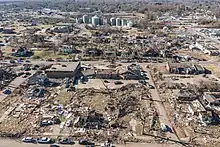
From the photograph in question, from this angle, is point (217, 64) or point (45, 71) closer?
point (45, 71)

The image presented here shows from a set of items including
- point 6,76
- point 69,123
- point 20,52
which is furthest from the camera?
point 20,52

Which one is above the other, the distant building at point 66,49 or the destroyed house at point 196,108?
the distant building at point 66,49

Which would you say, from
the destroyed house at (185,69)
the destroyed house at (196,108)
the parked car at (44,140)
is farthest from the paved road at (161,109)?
the parked car at (44,140)

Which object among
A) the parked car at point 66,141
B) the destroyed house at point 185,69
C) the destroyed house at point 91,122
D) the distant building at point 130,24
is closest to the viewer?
the parked car at point 66,141

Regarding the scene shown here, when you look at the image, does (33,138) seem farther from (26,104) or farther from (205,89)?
(205,89)

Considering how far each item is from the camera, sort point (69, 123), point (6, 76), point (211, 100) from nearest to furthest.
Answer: point (69, 123) < point (211, 100) < point (6, 76)

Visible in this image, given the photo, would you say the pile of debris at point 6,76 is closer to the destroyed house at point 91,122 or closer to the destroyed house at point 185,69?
the destroyed house at point 91,122

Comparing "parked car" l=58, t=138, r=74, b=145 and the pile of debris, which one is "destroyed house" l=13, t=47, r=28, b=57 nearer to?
the pile of debris

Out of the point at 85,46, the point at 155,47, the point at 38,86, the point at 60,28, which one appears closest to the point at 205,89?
the point at 38,86

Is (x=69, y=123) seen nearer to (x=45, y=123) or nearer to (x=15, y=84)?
(x=45, y=123)

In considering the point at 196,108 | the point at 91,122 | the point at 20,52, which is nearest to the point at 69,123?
the point at 91,122

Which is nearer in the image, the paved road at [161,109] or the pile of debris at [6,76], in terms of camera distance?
the paved road at [161,109]
